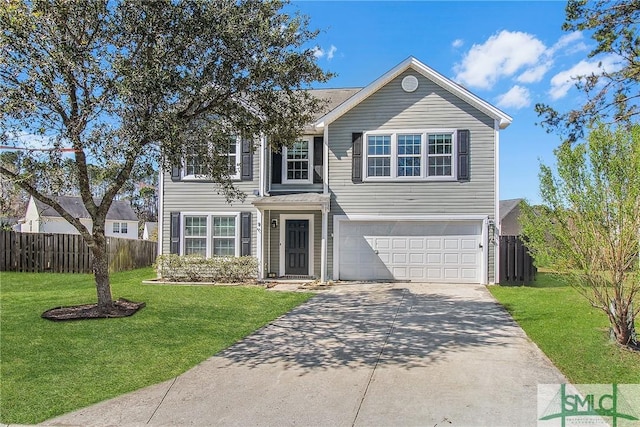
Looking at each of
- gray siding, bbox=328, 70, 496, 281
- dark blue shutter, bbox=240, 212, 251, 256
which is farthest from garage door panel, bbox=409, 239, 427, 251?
dark blue shutter, bbox=240, 212, 251, 256

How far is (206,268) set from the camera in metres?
14.4

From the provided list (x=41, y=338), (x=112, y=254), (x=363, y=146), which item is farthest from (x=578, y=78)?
(x=112, y=254)

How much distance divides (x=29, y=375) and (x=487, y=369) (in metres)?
5.66

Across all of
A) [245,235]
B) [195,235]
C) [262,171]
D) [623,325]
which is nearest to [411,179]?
[262,171]

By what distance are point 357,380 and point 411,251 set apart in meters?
9.50

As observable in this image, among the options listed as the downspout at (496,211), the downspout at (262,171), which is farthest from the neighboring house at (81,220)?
the downspout at (496,211)

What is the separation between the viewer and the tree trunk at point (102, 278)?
8742 millimetres

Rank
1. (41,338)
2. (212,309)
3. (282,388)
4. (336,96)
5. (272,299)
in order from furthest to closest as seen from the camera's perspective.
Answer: (336,96), (272,299), (212,309), (41,338), (282,388)

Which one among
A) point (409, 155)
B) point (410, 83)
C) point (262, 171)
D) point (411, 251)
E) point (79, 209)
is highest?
point (410, 83)

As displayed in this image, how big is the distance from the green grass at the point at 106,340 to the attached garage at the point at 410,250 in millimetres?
3260

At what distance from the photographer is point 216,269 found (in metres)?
14.3

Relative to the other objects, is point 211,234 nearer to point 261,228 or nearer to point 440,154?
point 261,228

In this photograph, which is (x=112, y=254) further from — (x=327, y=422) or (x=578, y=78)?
(x=578, y=78)

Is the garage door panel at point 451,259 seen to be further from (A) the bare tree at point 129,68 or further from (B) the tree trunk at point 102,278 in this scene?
(B) the tree trunk at point 102,278
